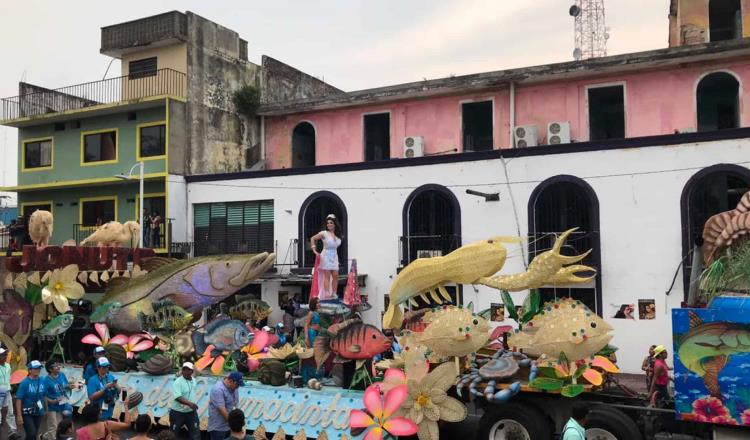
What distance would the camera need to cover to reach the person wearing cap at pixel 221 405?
28.2 feet

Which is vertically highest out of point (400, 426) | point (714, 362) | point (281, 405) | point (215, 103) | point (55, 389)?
point (215, 103)

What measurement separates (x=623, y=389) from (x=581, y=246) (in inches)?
336

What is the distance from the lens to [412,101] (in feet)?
76.3

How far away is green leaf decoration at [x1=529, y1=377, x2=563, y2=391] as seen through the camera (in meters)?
8.74

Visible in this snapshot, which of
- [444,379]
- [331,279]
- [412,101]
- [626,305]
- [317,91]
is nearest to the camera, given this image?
[444,379]

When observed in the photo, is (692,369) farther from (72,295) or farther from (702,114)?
(702,114)

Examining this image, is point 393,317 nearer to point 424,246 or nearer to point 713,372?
point 713,372

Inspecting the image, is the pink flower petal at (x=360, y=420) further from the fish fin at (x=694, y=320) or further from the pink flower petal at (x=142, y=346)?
the pink flower petal at (x=142, y=346)

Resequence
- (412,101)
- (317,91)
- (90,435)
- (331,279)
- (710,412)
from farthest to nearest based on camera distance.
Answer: (317,91), (412,101), (331,279), (710,412), (90,435)

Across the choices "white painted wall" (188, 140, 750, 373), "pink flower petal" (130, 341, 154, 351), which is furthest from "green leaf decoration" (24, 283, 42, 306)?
"white painted wall" (188, 140, 750, 373)

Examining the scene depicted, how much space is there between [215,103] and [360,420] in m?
19.3

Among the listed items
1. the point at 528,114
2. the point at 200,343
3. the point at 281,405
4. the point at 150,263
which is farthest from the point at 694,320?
the point at 528,114

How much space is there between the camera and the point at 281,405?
10461 mm

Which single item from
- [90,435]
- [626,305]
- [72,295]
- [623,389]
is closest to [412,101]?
[626,305]
